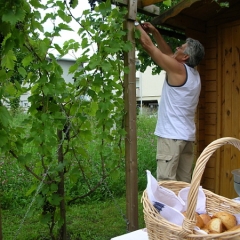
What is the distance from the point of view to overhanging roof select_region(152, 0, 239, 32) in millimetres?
3174

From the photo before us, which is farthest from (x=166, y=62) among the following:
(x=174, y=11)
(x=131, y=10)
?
(x=174, y=11)

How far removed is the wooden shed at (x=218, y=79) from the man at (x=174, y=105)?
0.91 m

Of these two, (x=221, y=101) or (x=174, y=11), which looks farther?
(x=221, y=101)

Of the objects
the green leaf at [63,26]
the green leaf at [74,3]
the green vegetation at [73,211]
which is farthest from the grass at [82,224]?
the green leaf at [74,3]

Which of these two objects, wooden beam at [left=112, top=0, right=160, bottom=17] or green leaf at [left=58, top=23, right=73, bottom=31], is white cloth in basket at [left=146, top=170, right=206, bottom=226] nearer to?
green leaf at [left=58, top=23, right=73, bottom=31]

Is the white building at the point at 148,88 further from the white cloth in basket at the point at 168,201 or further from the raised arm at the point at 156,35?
the white cloth in basket at the point at 168,201

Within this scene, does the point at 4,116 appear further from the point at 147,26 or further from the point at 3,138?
the point at 147,26

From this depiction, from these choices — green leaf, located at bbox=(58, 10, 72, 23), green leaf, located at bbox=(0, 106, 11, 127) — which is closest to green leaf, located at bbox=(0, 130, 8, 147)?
green leaf, located at bbox=(0, 106, 11, 127)

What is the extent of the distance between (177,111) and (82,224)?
1714 mm

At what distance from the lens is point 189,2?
9.53 ft

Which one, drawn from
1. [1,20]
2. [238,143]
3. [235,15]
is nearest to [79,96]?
[1,20]

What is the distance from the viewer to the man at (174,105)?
8.02ft

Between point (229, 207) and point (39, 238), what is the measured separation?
2.16 meters

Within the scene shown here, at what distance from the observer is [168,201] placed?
1.31 meters
